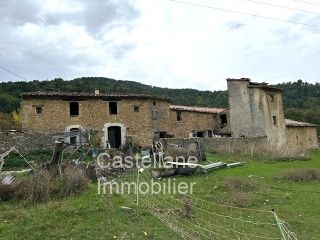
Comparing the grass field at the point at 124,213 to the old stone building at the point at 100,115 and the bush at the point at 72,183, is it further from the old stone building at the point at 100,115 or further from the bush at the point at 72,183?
the old stone building at the point at 100,115

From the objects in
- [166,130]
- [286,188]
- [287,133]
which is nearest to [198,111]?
[166,130]

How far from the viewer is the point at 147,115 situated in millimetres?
29266

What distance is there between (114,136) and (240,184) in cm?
1775

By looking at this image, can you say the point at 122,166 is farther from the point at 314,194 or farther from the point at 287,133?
the point at 287,133

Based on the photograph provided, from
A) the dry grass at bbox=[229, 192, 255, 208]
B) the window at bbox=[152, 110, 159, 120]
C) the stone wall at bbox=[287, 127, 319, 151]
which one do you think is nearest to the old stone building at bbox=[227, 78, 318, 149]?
the stone wall at bbox=[287, 127, 319, 151]

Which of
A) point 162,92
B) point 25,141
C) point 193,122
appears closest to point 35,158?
point 25,141

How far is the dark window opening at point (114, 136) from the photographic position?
2912 cm

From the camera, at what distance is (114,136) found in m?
29.3

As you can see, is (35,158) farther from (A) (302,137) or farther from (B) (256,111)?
(A) (302,137)

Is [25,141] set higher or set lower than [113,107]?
lower

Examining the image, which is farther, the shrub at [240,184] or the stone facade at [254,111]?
the stone facade at [254,111]

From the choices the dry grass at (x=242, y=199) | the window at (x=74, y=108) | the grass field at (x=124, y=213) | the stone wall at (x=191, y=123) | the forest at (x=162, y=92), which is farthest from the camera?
the forest at (x=162, y=92)

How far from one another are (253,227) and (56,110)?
21533mm

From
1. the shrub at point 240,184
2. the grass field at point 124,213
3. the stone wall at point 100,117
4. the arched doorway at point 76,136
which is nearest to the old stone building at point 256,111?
the stone wall at point 100,117
